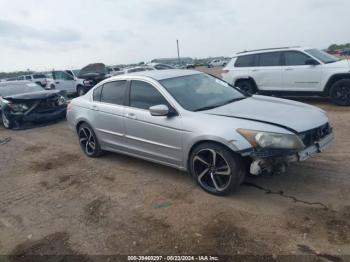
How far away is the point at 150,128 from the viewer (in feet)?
16.6

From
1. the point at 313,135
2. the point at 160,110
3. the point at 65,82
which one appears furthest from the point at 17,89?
the point at 313,135

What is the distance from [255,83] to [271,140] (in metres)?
7.52

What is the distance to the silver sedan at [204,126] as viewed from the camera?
13.2 feet

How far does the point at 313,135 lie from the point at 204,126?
136 cm

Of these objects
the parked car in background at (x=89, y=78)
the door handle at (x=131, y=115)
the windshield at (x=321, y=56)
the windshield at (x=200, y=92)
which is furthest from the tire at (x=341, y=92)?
the parked car in background at (x=89, y=78)

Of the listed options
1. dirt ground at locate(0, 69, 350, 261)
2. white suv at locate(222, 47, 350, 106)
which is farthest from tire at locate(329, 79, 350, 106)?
dirt ground at locate(0, 69, 350, 261)

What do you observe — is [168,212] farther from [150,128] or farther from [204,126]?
[150,128]

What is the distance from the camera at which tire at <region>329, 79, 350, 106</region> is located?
925 centimetres

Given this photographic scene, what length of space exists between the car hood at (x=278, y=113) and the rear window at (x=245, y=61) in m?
6.37

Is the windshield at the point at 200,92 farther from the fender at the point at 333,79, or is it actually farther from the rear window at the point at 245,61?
the rear window at the point at 245,61

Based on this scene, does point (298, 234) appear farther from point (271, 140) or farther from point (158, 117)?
point (158, 117)

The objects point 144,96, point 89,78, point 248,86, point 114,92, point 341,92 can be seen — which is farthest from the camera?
point 89,78

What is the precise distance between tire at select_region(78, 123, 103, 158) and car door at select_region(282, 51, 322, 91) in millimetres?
6412

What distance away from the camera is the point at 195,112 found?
15.1 feet
